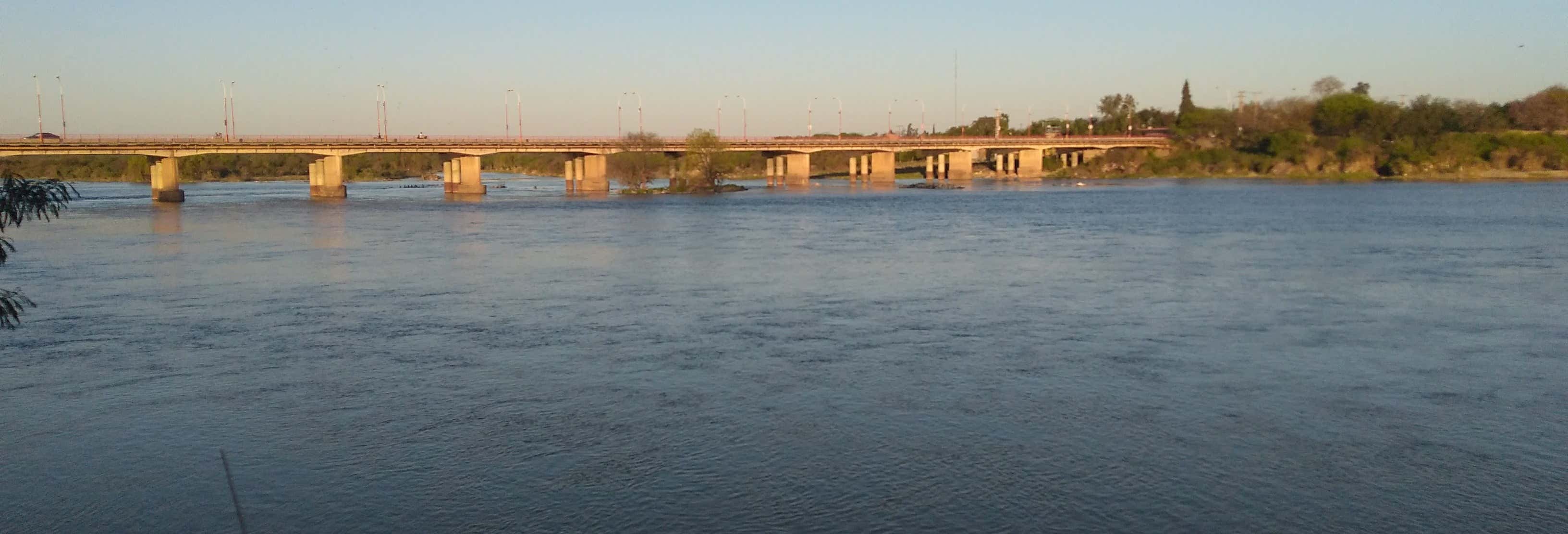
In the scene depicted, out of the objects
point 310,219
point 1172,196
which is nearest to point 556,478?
point 310,219

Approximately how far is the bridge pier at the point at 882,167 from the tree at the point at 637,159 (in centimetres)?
3416

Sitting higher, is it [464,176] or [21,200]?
[21,200]

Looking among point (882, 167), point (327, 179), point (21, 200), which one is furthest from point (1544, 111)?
point (21, 200)

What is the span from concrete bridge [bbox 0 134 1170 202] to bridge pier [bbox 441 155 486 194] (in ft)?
0.29

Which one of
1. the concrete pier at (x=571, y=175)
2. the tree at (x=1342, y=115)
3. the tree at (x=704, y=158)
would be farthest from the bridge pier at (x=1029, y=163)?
the concrete pier at (x=571, y=175)

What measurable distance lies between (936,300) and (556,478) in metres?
16.4

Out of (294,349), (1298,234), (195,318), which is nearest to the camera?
(294,349)

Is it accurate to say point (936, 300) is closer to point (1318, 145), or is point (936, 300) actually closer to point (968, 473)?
point (968, 473)

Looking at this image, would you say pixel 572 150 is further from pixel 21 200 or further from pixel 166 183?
pixel 21 200

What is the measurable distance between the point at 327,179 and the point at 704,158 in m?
33.7

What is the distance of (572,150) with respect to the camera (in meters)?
119

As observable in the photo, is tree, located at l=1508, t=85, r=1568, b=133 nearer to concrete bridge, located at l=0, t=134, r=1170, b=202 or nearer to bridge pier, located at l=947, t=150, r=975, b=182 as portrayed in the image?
concrete bridge, located at l=0, t=134, r=1170, b=202

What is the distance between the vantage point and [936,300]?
30.0 metres

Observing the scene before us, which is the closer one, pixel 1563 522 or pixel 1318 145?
pixel 1563 522
